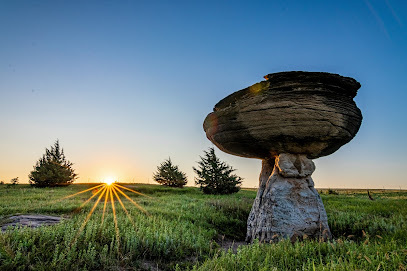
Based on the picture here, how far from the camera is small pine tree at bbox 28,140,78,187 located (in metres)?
28.2

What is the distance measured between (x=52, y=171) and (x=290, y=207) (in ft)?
97.5

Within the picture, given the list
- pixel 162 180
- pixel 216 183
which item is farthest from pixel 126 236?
pixel 162 180

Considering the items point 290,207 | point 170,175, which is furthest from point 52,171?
point 290,207

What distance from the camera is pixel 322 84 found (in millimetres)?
8742

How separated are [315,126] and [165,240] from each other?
6.43 metres

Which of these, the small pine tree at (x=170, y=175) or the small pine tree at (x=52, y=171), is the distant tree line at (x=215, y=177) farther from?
the small pine tree at (x=52, y=171)

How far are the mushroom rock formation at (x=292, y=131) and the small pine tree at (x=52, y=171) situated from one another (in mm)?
27330

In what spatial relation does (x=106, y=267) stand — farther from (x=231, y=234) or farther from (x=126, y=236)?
(x=231, y=234)

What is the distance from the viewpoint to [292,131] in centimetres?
875

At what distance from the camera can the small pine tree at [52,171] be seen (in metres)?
28.2

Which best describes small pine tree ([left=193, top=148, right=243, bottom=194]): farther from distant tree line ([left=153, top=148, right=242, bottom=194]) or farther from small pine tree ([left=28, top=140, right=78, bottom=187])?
small pine tree ([left=28, top=140, right=78, bottom=187])

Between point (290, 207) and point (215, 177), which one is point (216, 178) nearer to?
point (215, 177)

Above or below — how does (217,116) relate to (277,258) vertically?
above

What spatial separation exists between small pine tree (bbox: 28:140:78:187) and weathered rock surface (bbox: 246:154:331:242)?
27.6 metres
